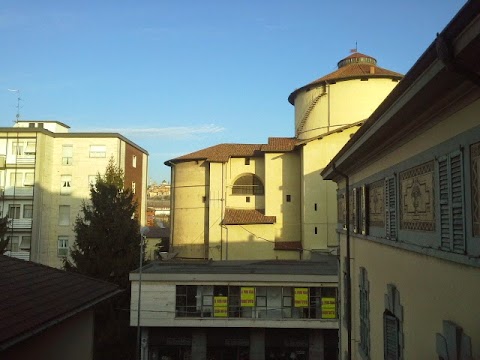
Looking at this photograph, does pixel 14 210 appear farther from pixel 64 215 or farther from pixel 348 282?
pixel 348 282

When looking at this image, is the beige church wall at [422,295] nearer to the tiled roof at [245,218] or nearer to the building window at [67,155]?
the tiled roof at [245,218]

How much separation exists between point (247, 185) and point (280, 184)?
11.4 feet

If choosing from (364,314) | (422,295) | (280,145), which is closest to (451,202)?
(422,295)

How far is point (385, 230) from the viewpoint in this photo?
8133 millimetres

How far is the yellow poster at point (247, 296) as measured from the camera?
74.0 feet

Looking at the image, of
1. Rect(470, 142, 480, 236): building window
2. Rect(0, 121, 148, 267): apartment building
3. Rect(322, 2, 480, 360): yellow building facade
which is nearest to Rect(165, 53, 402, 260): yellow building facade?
Rect(0, 121, 148, 267): apartment building

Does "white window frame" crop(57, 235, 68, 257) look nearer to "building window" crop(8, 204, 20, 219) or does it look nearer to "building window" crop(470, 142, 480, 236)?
"building window" crop(8, 204, 20, 219)

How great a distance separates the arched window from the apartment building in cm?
909

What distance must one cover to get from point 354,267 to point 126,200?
17.6m

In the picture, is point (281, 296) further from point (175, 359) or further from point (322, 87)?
point (322, 87)

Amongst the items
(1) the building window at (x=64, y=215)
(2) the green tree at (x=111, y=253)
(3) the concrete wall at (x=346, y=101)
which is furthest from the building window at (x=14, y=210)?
(3) the concrete wall at (x=346, y=101)

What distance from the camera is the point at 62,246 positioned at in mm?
35031

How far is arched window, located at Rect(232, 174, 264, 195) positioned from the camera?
3875 centimetres

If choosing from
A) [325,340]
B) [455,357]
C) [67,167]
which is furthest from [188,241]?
[455,357]
